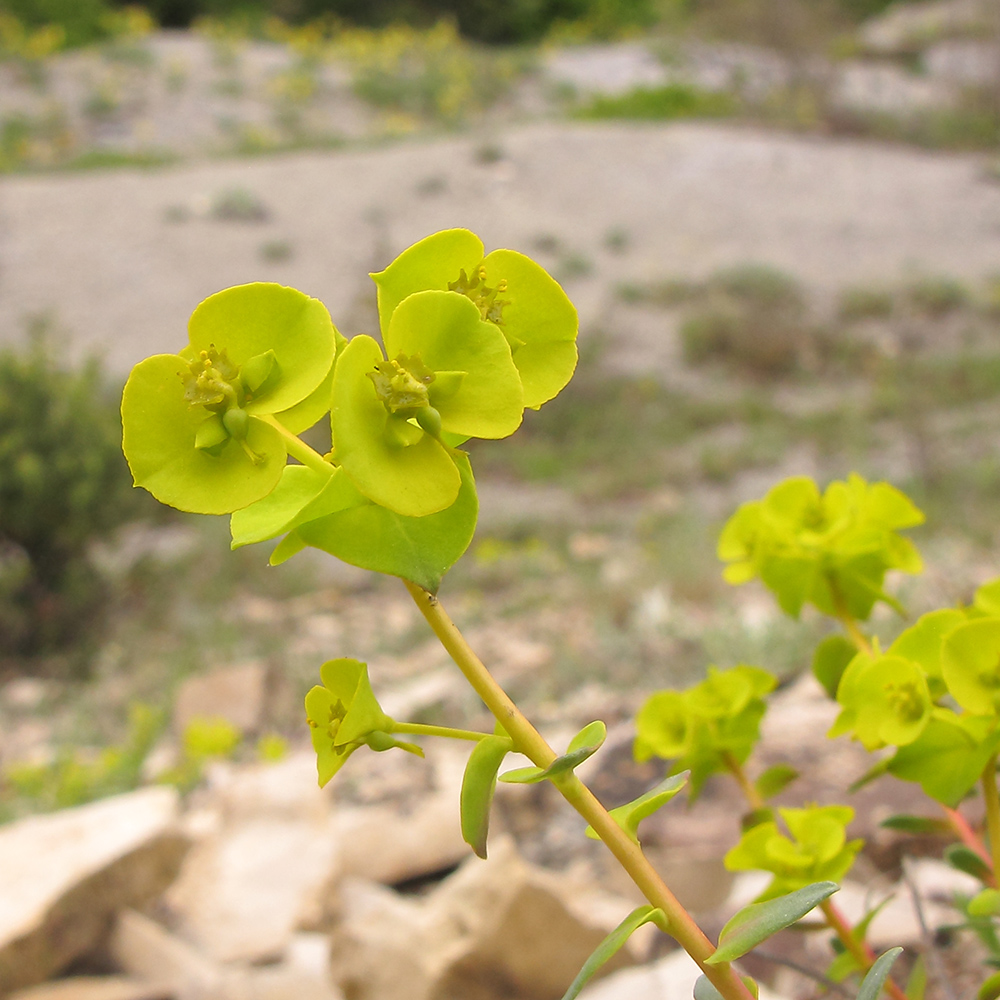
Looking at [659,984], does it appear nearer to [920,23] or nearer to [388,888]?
[388,888]

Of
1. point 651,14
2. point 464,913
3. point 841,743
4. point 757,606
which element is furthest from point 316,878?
point 651,14

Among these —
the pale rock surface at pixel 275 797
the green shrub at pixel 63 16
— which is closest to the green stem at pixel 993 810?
the pale rock surface at pixel 275 797

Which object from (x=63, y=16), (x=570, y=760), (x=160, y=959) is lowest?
(x=63, y=16)

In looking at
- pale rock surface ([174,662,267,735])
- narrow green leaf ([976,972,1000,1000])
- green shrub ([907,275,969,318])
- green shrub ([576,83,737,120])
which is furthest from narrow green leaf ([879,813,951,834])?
green shrub ([576,83,737,120])

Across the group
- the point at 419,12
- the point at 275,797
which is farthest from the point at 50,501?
the point at 419,12

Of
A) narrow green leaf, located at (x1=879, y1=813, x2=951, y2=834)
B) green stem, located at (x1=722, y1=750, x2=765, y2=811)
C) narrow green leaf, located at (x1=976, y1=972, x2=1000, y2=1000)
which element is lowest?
green stem, located at (x1=722, y1=750, x2=765, y2=811)

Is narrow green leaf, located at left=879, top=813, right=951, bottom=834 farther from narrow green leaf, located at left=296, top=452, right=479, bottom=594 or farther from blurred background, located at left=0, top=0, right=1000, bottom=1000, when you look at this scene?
blurred background, located at left=0, top=0, right=1000, bottom=1000

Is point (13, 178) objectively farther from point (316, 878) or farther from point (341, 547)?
point (341, 547)
